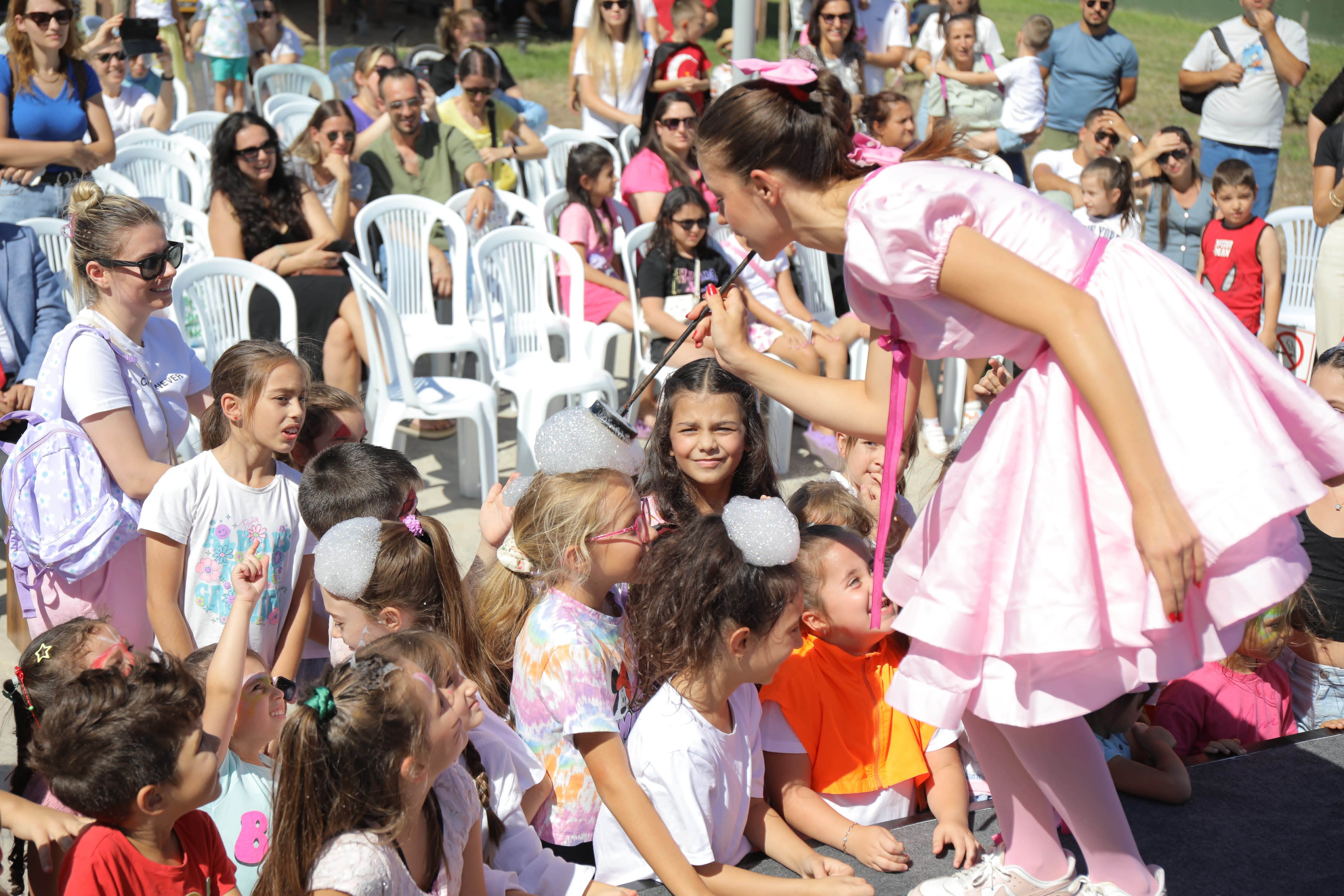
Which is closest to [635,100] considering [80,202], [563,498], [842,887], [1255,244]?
[1255,244]

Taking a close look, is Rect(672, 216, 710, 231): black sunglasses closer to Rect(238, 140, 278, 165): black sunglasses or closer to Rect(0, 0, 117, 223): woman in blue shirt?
Rect(238, 140, 278, 165): black sunglasses

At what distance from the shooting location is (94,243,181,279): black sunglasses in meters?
2.74

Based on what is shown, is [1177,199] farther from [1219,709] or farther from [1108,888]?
[1108,888]

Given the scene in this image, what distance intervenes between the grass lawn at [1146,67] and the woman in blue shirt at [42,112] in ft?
16.7

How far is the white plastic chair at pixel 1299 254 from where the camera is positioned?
553 cm

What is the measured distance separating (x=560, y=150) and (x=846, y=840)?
533cm

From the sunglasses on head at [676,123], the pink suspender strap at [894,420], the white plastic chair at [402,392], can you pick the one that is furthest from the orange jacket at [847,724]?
the sunglasses on head at [676,123]

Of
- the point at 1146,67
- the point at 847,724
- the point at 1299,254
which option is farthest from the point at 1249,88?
the point at 1146,67

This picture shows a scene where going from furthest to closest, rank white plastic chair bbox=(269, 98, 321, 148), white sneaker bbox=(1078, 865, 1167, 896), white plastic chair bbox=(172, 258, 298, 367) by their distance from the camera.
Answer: white plastic chair bbox=(269, 98, 321, 148), white plastic chair bbox=(172, 258, 298, 367), white sneaker bbox=(1078, 865, 1167, 896)

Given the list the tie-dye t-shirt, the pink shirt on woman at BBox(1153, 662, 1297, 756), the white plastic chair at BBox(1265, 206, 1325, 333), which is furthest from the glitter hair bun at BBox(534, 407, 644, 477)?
the white plastic chair at BBox(1265, 206, 1325, 333)

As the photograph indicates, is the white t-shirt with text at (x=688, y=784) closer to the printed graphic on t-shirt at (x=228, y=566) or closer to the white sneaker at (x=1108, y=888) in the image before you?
the white sneaker at (x=1108, y=888)

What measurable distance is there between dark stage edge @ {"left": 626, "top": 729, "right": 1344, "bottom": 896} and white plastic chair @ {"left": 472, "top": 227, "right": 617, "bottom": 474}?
8.73 ft

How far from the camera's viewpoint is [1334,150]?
5.01 meters

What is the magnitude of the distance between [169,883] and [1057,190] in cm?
567
